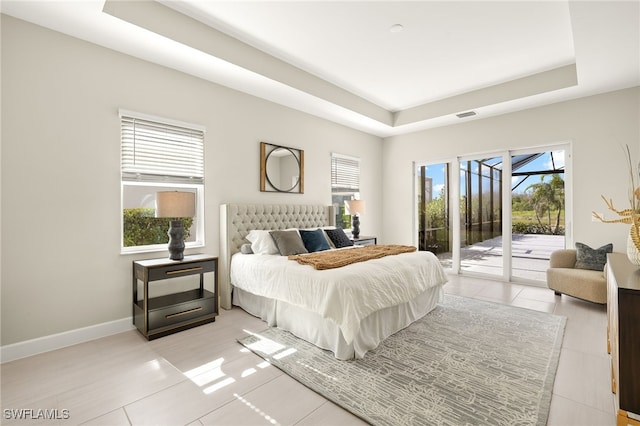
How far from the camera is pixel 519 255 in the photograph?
5250 mm

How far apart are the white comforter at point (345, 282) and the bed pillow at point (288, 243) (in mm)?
278

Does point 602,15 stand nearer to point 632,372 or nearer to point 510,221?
point 632,372

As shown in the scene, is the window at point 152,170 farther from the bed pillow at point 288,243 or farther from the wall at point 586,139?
the wall at point 586,139

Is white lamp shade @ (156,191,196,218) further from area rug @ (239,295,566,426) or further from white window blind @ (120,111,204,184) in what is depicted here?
area rug @ (239,295,566,426)

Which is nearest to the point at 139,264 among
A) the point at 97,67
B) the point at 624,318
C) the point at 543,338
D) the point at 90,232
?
the point at 90,232

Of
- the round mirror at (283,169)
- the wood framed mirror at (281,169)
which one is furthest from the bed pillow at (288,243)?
the round mirror at (283,169)

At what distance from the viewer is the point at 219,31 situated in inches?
130

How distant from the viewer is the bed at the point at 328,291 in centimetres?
254

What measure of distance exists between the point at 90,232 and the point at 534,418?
3924 mm

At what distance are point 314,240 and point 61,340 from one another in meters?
2.80

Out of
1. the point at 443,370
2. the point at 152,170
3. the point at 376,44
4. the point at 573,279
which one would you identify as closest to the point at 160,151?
the point at 152,170

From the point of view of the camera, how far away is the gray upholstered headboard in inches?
154

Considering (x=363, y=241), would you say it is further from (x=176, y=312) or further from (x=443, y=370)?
(x=176, y=312)

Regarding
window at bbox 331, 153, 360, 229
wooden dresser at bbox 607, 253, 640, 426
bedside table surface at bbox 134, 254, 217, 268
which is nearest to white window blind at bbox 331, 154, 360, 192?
window at bbox 331, 153, 360, 229
